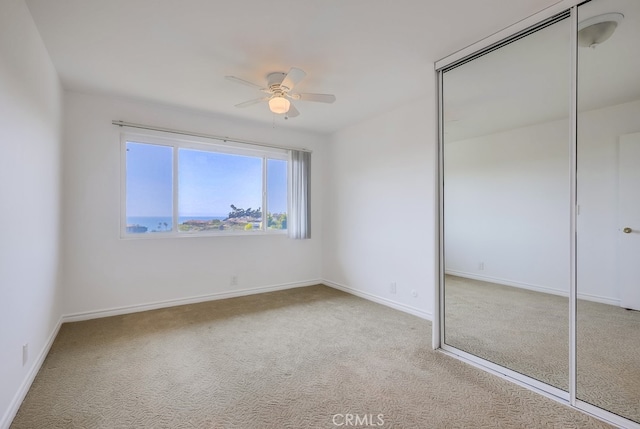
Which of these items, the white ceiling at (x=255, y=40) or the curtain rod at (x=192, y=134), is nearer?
the white ceiling at (x=255, y=40)

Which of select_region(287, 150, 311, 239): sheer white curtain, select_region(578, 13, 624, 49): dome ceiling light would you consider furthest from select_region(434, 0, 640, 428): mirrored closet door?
select_region(287, 150, 311, 239): sheer white curtain

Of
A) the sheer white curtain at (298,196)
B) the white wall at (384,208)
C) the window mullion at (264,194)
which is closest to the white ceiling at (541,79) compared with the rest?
the white wall at (384,208)

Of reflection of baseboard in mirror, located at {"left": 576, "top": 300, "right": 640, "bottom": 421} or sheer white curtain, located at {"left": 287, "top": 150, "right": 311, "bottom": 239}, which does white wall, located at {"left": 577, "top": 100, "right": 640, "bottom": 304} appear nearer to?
reflection of baseboard in mirror, located at {"left": 576, "top": 300, "right": 640, "bottom": 421}

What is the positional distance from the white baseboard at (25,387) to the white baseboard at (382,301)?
11.4ft

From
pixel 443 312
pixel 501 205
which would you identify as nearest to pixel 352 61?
pixel 501 205

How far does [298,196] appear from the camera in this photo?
482 centimetres

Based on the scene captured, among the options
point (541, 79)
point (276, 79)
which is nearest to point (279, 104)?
point (276, 79)

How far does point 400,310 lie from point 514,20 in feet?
10.1

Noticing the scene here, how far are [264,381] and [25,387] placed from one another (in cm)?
159

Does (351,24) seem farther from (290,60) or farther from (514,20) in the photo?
(514,20)

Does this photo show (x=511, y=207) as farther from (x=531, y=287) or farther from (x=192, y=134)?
(x=192, y=134)

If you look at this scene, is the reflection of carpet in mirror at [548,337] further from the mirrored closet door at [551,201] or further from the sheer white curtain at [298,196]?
the sheer white curtain at [298,196]

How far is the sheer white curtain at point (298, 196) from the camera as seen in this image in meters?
4.81

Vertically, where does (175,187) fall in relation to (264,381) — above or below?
above
